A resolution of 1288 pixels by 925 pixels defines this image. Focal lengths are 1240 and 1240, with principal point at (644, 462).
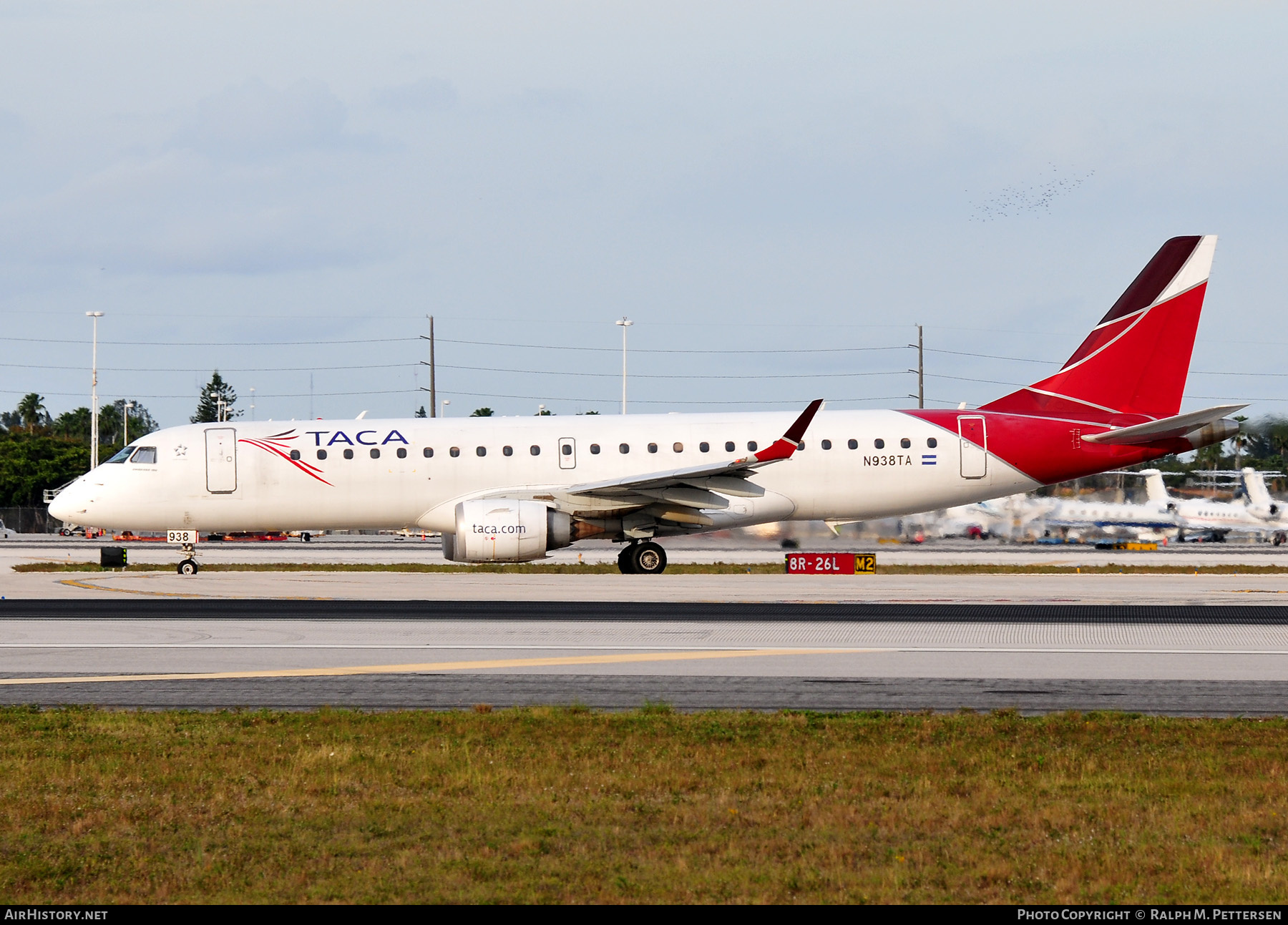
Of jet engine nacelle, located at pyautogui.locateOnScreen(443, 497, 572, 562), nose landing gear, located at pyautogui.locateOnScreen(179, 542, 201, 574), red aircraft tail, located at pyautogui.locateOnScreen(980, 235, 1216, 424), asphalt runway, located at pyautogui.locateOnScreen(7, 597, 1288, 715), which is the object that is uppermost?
red aircraft tail, located at pyautogui.locateOnScreen(980, 235, 1216, 424)

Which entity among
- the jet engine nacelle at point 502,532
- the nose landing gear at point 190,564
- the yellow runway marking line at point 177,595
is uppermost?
the jet engine nacelle at point 502,532

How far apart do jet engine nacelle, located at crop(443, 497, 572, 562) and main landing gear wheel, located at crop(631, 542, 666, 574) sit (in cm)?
304

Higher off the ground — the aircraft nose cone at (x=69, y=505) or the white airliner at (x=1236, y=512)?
the aircraft nose cone at (x=69, y=505)

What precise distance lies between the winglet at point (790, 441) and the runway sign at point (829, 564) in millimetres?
4808

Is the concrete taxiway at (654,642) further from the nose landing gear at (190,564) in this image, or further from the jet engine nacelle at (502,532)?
the nose landing gear at (190,564)

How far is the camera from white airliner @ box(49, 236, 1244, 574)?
3025 centimetres

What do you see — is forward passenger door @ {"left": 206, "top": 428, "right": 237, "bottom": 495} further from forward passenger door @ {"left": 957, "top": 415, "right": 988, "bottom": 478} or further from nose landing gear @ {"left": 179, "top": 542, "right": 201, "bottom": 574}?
forward passenger door @ {"left": 957, "top": 415, "right": 988, "bottom": 478}

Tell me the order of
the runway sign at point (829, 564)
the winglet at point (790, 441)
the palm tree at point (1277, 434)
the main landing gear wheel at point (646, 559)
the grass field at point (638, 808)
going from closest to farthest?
the grass field at point (638, 808), the winglet at point (790, 441), the main landing gear wheel at point (646, 559), the runway sign at point (829, 564), the palm tree at point (1277, 434)

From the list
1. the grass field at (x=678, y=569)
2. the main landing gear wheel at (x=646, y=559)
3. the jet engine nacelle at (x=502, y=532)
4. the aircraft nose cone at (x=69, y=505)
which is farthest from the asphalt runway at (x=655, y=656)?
the grass field at (x=678, y=569)

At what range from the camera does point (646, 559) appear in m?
30.8

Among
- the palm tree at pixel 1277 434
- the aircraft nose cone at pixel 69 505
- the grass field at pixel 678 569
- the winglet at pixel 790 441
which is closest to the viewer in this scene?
the winglet at pixel 790 441

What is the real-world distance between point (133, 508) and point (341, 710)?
21.1 metres

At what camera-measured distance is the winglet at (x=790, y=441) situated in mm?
27625

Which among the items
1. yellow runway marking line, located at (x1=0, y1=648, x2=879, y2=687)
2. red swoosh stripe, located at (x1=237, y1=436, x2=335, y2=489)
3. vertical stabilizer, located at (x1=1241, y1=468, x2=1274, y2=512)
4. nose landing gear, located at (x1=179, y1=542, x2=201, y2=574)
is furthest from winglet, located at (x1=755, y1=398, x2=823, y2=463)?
vertical stabilizer, located at (x1=1241, y1=468, x2=1274, y2=512)
